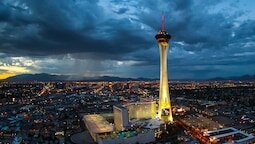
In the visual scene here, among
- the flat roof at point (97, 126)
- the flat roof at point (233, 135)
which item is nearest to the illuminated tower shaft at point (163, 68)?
the flat roof at point (97, 126)

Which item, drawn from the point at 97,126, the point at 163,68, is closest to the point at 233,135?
the point at 97,126

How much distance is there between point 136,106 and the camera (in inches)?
2019

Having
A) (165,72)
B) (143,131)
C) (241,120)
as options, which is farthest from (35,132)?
(241,120)

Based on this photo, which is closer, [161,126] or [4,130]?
[161,126]

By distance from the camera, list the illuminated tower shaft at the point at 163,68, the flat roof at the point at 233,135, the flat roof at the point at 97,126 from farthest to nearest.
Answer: the illuminated tower shaft at the point at 163,68 < the flat roof at the point at 97,126 < the flat roof at the point at 233,135

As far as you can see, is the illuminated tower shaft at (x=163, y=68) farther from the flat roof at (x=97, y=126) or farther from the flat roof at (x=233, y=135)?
the flat roof at (x=233, y=135)

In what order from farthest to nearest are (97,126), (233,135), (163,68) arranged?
1. (163,68)
2. (97,126)
3. (233,135)

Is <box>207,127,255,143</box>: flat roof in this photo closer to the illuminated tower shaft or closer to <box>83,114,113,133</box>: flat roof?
the illuminated tower shaft

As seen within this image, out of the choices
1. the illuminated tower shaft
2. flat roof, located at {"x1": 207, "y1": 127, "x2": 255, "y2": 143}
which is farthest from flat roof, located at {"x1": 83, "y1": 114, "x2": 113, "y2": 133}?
flat roof, located at {"x1": 207, "y1": 127, "x2": 255, "y2": 143}

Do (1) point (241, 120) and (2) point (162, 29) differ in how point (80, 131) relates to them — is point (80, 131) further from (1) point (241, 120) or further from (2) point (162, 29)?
(1) point (241, 120)

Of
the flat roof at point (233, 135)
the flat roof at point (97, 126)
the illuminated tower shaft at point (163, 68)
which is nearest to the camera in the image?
the flat roof at point (233, 135)

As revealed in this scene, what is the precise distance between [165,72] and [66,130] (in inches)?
766

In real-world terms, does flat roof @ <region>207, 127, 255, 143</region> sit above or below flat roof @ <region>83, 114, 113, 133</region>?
below

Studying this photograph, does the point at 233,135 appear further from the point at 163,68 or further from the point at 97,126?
the point at 163,68
